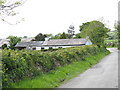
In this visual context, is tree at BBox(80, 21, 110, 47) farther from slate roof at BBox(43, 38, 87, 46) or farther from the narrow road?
the narrow road

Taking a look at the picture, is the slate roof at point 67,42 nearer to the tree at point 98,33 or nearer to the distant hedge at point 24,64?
the tree at point 98,33

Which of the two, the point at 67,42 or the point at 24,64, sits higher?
the point at 67,42

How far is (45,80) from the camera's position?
11.3 m

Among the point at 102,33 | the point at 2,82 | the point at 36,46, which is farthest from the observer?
the point at 36,46

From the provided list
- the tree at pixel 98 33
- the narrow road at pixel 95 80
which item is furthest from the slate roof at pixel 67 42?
the narrow road at pixel 95 80

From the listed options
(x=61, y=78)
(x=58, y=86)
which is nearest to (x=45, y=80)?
(x=58, y=86)

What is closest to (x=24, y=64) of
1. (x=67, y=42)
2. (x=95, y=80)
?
(x=95, y=80)

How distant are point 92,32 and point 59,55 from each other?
105 ft

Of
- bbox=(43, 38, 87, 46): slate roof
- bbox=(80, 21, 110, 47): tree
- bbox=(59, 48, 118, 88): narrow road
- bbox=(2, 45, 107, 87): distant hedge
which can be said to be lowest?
bbox=(59, 48, 118, 88): narrow road

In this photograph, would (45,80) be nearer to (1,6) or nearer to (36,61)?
(36,61)

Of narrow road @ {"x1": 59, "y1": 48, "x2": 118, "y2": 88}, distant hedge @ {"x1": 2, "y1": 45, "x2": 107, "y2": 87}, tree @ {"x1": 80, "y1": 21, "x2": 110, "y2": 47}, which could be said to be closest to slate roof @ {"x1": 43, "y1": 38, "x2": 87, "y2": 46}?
tree @ {"x1": 80, "y1": 21, "x2": 110, "y2": 47}

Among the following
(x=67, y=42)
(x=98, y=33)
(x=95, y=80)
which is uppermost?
(x=98, y=33)

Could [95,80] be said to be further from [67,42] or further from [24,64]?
[67,42]

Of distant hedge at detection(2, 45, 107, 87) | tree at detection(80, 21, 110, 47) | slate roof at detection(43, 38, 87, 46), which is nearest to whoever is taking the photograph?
distant hedge at detection(2, 45, 107, 87)
